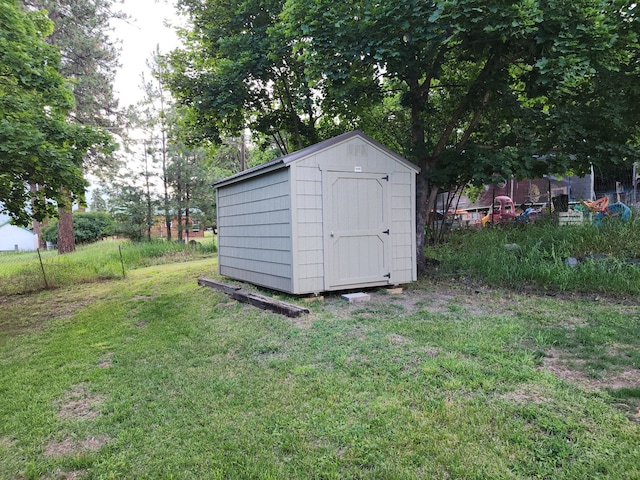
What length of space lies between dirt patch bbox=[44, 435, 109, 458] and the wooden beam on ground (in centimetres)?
253

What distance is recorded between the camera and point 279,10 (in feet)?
24.8

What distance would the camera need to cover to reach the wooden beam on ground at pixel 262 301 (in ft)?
15.0

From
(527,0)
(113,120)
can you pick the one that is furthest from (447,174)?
(113,120)

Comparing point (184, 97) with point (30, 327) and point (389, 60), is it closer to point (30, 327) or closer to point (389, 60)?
point (389, 60)

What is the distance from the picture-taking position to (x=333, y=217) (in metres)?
5.46

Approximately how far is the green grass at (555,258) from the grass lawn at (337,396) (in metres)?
0.55

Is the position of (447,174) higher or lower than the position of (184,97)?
lower

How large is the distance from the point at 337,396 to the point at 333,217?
3.27m

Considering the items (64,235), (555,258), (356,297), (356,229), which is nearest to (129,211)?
(64,235)

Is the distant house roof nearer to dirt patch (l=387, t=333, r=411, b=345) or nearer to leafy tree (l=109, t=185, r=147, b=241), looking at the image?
dirt patch (l=387, t=333, r=411, b=345)

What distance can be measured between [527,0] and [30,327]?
721 centimetres

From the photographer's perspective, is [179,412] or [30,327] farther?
[30,327]

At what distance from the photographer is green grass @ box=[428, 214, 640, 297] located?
200 inches

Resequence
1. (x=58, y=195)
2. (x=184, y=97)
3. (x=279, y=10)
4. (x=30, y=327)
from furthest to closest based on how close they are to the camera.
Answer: (x=184, y=97) < (x=279, y=10) < (x=58, y=195) < (x=30, y=327)
